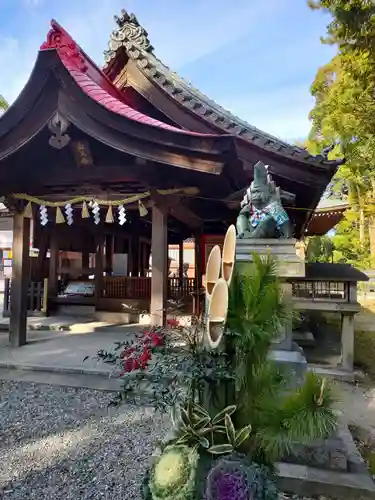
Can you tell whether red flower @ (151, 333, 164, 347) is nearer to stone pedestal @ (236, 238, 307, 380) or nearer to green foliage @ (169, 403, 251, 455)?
green foliage @ (169, 403, 251, 455)

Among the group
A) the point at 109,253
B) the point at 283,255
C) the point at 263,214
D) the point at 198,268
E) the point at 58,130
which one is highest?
the point at 58,130

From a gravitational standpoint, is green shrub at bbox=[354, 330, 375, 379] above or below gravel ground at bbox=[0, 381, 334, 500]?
below

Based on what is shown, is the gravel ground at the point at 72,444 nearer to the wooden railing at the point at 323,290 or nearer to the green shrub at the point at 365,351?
the wooden railing at the point at 323,290

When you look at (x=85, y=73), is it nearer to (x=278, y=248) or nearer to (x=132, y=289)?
(x=278, y=248)

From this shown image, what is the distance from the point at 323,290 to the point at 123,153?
354 centimetres

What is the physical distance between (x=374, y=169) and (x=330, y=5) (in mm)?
4637

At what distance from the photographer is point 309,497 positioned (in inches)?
83.3

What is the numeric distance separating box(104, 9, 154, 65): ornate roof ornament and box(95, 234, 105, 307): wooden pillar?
394 centimetres

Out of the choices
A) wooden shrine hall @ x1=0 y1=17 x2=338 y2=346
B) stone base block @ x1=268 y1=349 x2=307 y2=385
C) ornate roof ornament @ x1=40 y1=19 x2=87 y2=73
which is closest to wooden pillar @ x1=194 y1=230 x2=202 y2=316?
wooden shrine hall @ x1=0 y1=17 x2=338 y2=346

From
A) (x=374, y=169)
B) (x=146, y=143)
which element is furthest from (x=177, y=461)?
(x=374, y=169)

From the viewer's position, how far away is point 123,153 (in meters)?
4.82

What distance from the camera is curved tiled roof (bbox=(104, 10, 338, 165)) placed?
5.34 metres

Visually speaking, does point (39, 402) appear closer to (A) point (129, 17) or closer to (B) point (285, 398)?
(B) point (285, 398)

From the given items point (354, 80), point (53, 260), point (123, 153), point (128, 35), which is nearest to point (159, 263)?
point (123, 153)
